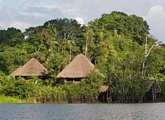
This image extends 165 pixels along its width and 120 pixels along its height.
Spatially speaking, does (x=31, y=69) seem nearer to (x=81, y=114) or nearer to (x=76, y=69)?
(x=76, y=69)

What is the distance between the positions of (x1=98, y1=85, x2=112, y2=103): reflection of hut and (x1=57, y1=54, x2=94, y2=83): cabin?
4.71m

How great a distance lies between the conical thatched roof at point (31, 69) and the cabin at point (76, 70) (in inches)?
162

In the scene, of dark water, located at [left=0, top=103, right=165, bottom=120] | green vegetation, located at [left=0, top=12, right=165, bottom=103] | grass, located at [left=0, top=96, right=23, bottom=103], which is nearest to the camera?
dark water, located at [left=0, top=103, right=165, bottom=120]

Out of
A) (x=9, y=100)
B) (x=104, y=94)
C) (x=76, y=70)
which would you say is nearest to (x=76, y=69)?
(x=76, y=70)

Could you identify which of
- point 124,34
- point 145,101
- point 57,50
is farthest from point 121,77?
point 124,34

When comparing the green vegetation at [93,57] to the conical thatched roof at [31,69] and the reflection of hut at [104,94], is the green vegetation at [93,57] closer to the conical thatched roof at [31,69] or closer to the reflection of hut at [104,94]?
the reflection of hut at [104,94]

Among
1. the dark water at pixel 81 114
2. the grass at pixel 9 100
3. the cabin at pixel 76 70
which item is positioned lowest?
the dark water at pixel 81 114

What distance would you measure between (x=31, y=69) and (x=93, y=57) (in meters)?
9.45

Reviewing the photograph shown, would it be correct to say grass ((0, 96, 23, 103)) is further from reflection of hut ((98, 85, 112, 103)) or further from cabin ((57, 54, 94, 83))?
cabin ((57, 54, 94, 83))

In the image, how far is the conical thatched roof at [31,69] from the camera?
64.8 metres

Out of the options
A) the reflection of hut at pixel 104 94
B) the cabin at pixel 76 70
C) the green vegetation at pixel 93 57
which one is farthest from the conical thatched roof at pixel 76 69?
the reflection of hut at pixel 104 94

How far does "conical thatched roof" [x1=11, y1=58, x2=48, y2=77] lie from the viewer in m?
64.8

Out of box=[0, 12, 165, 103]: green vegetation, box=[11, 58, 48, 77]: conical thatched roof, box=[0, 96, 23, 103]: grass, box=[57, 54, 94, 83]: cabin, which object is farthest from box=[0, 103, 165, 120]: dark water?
box=[11, 58, 48, 77]: conical thatched roof

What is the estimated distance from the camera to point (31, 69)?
2581 inches
